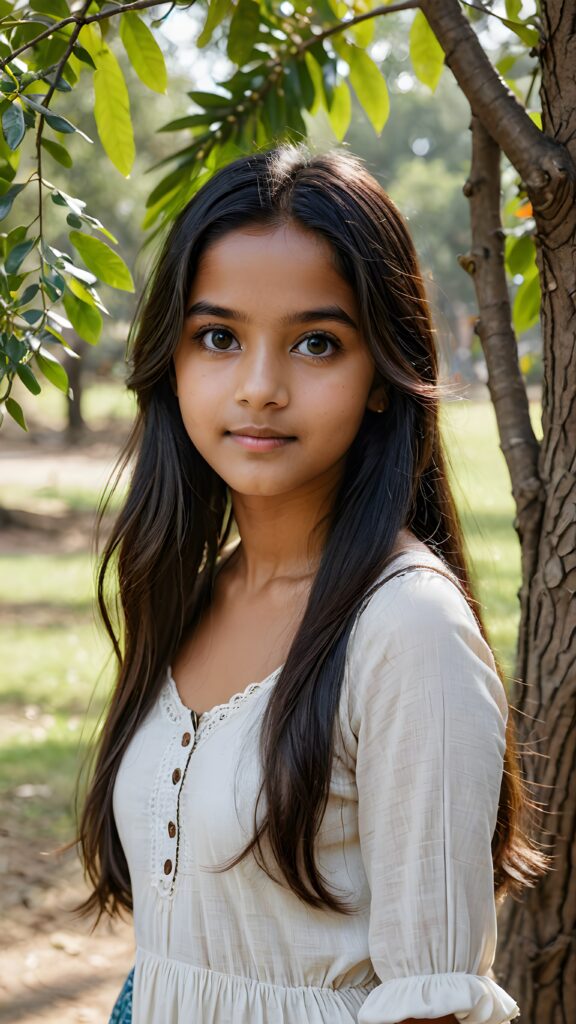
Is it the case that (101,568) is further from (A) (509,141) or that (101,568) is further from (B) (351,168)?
(A) (509,141)

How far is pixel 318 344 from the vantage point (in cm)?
153

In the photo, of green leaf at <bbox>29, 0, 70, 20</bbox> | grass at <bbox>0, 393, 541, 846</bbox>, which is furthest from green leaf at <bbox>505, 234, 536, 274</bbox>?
green leaf at <bbox>29, 0, 70, 20</bbox>

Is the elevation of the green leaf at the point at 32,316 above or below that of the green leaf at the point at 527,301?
below

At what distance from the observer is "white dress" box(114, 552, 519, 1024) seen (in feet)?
4.17

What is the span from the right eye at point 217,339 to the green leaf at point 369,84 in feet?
3.04

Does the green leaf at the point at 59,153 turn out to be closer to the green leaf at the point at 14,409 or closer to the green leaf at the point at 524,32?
the green leaf at the point at 14,409

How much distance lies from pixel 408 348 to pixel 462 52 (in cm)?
58

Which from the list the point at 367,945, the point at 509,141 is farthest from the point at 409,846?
the point at 509,141

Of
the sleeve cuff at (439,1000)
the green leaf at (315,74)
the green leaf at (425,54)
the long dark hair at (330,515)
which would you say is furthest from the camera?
the green leaf at (315,74)

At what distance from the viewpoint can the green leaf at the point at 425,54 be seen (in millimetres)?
2230

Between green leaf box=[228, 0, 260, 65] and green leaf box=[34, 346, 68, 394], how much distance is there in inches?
31.7

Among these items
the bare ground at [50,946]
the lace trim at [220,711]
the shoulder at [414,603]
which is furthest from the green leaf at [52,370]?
the bare ground at [50,946]

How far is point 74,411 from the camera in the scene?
21.0 m

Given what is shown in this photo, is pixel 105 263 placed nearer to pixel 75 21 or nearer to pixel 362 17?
pixel 75 21
